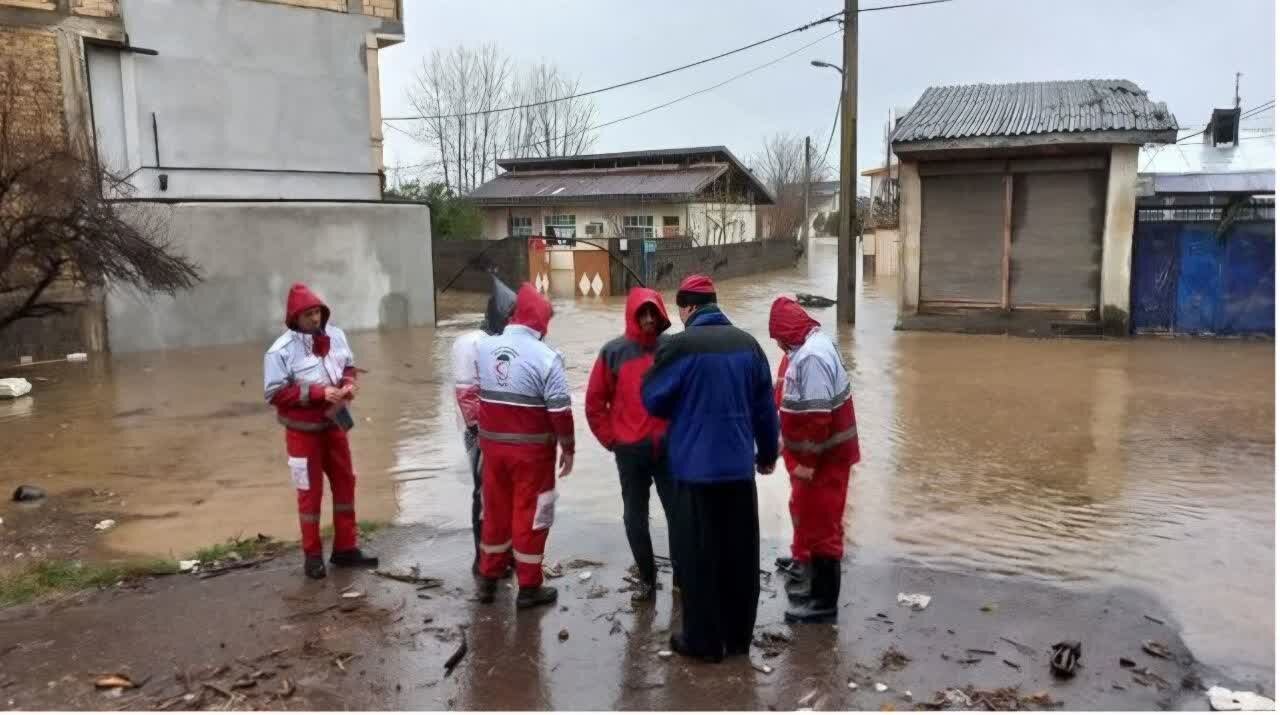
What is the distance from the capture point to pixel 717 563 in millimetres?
4191

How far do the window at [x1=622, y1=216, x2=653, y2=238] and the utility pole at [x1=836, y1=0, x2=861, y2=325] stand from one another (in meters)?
22.2

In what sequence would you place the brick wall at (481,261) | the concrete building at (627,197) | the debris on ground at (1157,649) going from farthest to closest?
the concrete building at (627,197) → the brick wall at (481,261) → the debris on ground at (1157,649)

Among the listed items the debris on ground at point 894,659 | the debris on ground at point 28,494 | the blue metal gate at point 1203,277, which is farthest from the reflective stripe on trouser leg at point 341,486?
the blue metal gate at point 1203,277

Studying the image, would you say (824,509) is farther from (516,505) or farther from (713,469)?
(516,505)

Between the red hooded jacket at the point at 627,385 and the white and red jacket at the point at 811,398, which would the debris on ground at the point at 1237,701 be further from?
the red hooded jacket at the point at 627,385

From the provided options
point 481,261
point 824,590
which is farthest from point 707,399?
point 481,261

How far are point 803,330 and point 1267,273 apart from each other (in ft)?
45.7

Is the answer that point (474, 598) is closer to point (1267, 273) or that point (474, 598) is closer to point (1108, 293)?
point (1108, 293)

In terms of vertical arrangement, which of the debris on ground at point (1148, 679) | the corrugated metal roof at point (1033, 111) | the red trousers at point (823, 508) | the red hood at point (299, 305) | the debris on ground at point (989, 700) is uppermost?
the corrugated metal roof at point (1033, 111)

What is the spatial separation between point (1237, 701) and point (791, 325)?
2.44 meters

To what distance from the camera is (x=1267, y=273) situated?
49.6 feet

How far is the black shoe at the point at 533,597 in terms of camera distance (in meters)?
4.80

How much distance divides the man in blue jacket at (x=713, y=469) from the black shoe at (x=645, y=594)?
0.65m

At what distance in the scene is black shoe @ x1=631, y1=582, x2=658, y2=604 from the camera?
4.91 metres
